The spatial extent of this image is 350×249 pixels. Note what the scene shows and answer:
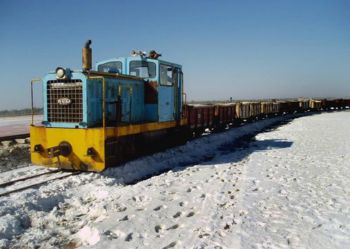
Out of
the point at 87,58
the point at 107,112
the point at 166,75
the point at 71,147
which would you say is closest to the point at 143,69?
the point at 166,75

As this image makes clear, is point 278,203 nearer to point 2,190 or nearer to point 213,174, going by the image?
point 213,174

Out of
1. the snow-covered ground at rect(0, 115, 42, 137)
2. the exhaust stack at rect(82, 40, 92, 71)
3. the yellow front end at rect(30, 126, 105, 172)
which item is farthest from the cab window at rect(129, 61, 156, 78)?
the snow-covered ground at rect(0, 115, 42, 137)

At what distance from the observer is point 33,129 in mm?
8438

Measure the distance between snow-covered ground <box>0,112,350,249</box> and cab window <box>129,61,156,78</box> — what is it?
2.73 meters

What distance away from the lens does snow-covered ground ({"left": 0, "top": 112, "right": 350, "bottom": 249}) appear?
4.54 meters

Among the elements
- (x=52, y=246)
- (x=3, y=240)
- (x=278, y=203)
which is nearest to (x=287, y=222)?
(x=278, y=203)

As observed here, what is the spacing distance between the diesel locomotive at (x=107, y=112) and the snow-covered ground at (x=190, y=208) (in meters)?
0.66

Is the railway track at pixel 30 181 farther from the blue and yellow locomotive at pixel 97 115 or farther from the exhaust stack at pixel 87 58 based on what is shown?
the exhaust stack at pixel 87 58

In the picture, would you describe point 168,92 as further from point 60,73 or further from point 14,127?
point 14,127

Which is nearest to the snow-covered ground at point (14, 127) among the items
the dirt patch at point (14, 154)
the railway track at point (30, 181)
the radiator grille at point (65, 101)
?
the dirt patch at point (14, 154)

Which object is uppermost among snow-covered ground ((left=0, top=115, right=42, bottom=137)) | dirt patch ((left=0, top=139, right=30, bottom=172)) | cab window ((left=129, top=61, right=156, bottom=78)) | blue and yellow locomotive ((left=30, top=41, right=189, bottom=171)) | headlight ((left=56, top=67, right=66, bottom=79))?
cab window ((left=129, top=61, right=156, bottom=78))

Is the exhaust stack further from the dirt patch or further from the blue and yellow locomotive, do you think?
the dirt patch

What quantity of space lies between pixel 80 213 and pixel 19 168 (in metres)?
4.76

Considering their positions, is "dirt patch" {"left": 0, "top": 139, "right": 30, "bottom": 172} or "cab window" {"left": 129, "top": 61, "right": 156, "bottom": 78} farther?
"cab window" {"left": 129, "top": 61, "right": 156, "bottom": 78}
